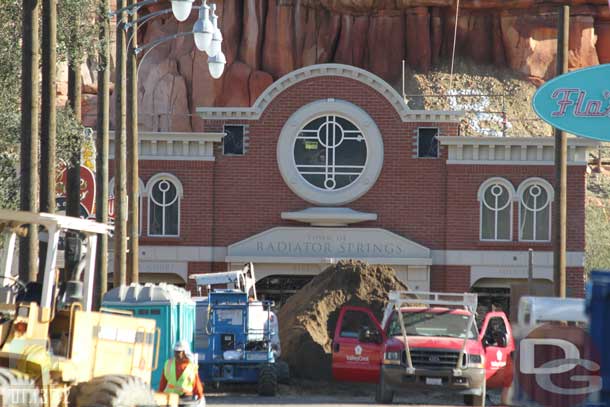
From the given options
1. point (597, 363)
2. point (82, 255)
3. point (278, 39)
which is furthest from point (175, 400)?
point (278, 39)

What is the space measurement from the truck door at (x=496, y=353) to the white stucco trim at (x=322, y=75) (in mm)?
21017

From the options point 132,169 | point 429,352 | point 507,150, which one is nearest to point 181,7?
point 429,352

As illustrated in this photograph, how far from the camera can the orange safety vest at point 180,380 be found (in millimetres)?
17984

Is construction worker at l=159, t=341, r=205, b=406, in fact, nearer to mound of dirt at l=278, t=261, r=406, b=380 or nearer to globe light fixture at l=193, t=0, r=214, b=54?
globe light fixture at l=193, t=0, r=214, b=54

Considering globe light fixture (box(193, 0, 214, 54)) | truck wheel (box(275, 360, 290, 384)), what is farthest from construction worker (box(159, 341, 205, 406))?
globe light fixture (box(193, 0, 214, 54))

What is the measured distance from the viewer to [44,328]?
14398 millimetres

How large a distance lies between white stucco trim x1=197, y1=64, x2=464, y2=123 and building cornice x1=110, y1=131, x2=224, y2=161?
789 mm

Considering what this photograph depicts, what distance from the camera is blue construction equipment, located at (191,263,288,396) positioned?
2673 centimetres

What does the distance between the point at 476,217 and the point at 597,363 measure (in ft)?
116

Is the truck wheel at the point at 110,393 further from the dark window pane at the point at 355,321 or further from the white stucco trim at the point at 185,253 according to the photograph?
the white stucco trim at the point at 185,253

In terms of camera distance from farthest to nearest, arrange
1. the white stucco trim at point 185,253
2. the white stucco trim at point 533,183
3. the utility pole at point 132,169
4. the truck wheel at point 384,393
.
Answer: the white stucco trim at point 185,253 < the white stucco trim at point 533,183 < the utility pole at point 132,169 < the truck wheel at point 384,393

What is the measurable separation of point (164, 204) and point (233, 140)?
10.3 ft

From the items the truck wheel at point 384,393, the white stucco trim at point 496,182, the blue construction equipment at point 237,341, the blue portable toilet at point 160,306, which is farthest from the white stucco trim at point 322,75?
the truck wheel at point 384,393

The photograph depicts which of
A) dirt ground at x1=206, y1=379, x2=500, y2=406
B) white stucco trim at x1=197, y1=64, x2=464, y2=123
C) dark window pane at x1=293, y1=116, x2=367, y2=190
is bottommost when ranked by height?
dirt ground at x1=206, y1=379, x2=500, y2=406
